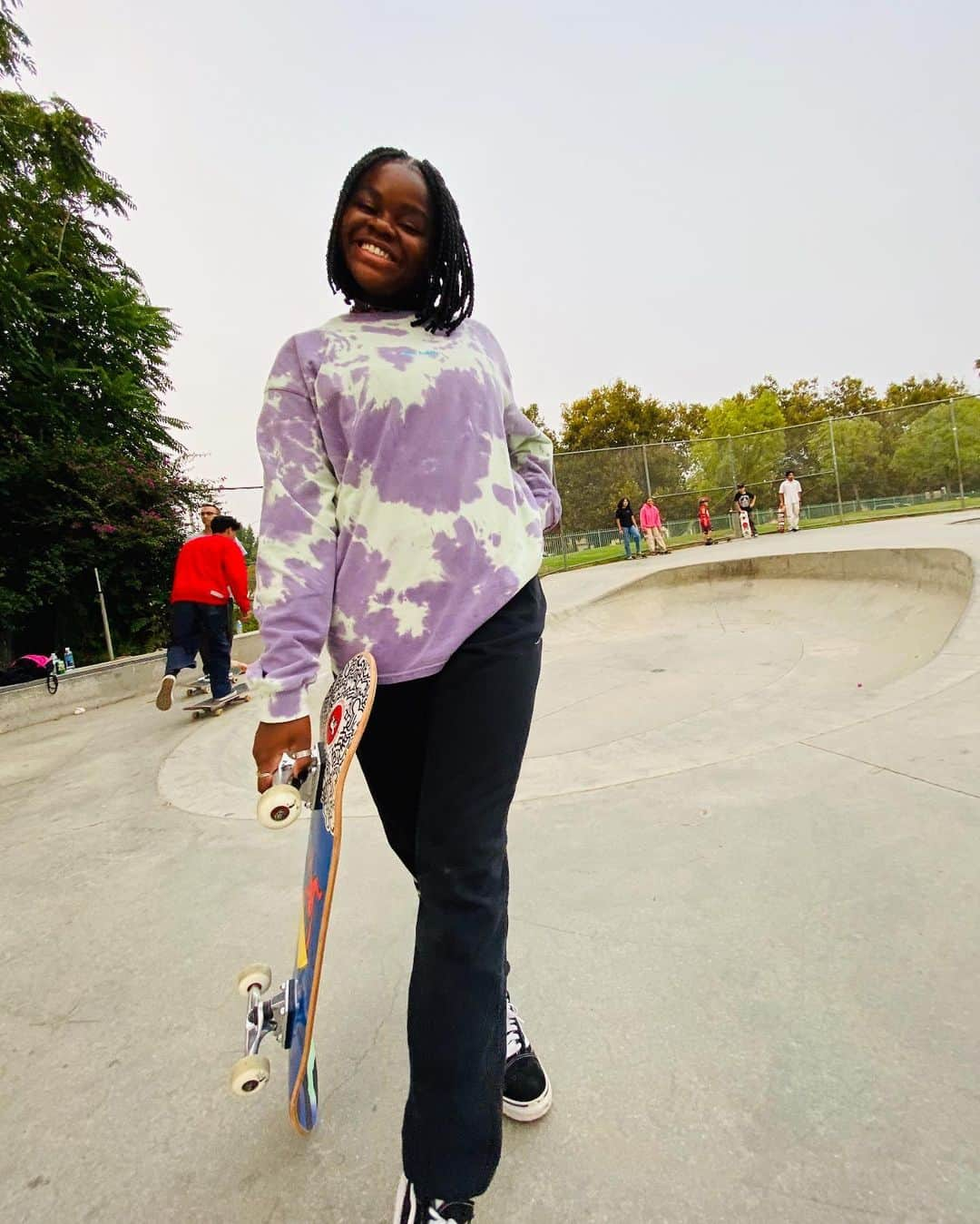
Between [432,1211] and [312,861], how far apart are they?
0.54 meters

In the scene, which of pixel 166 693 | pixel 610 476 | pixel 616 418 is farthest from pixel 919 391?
pixel 166 693

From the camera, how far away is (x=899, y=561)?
790 cm

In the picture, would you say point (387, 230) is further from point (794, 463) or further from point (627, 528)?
point (794, 463)

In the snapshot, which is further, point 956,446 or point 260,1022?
point 956,446

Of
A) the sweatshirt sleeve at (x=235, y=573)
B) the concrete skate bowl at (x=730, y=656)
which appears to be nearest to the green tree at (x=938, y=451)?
the concrete skate bowl at (x=730, y=656)

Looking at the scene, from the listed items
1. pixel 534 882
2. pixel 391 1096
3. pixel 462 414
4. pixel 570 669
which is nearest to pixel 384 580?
pixel 462 414

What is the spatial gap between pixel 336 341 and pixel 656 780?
219cm

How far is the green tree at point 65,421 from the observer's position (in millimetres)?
8242

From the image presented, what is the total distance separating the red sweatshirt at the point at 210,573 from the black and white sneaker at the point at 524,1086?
4.76 meters

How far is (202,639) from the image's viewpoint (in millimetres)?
5695

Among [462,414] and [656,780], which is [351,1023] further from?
[656,780]

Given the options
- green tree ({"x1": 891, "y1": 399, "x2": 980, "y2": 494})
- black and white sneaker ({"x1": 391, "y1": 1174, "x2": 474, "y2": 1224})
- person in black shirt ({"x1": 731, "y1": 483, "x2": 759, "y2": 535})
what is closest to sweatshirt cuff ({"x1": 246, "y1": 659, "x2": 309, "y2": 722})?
black and white sneaker ({"x1": 391, "y1": 1174, "x2": 474, "y2": 1224})

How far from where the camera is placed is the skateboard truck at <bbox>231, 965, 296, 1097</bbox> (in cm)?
112

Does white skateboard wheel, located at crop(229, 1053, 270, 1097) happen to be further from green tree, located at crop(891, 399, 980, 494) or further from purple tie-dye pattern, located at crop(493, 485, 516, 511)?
green tree, located at crop(891, 399, 980, 494)
